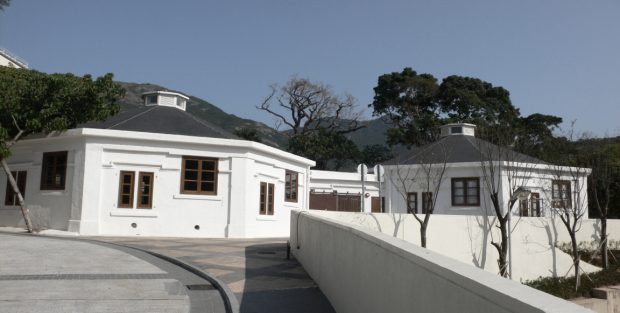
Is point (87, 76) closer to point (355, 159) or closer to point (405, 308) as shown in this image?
point (405, 308)

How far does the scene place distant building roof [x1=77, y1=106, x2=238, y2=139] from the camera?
19.3m

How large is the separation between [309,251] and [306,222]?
2.68ft

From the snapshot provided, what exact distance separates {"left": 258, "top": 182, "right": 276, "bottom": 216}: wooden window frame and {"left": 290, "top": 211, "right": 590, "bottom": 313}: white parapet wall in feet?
38.5

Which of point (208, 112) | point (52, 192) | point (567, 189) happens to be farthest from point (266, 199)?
point (208, 112)

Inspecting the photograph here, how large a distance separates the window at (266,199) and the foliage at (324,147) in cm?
2632

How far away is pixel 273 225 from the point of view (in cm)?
2017

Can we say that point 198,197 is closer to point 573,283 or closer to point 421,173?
point 421,173

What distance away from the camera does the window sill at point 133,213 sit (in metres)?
17.5

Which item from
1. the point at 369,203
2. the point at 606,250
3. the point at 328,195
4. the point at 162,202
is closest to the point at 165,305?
the point at 162,202

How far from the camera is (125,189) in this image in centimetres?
1777

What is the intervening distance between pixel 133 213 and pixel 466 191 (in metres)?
15.1

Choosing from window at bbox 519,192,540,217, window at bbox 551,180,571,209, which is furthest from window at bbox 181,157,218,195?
window at bbox 551,180,571,209

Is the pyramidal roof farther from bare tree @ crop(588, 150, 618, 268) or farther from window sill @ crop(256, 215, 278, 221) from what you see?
window sill @ crop(256, 215, 278, 221)

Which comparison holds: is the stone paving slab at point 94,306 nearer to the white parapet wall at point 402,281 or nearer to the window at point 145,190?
the white parapet wall at point 402,281
